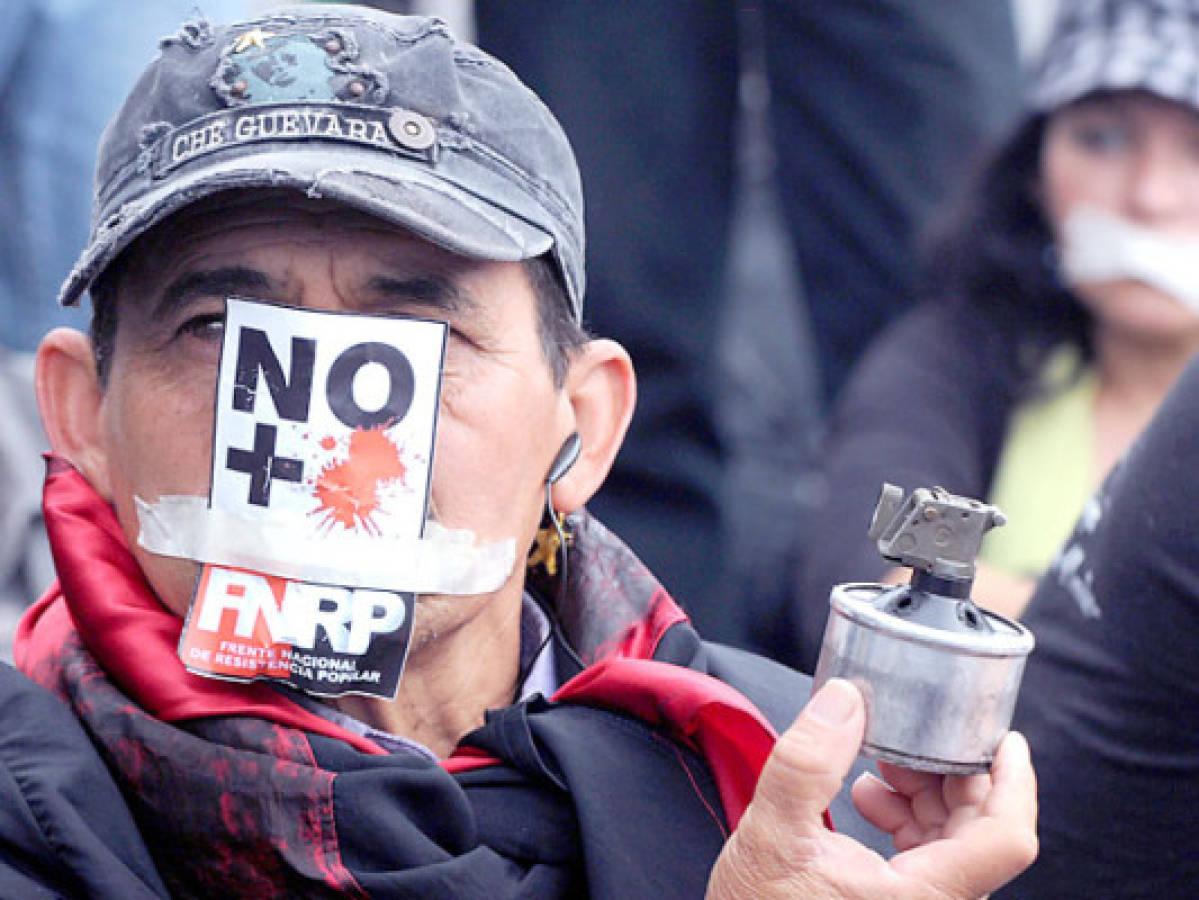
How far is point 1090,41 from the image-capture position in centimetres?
375

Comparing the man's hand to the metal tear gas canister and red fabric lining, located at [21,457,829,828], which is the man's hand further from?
red fabric lining, located at [21,457,829,828]

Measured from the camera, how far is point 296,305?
1.88 meters

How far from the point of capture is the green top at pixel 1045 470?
355cm

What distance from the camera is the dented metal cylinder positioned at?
5.19 ft

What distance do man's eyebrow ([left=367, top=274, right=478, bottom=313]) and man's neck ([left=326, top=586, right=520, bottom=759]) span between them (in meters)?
0.33

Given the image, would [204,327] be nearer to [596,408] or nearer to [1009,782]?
[596,408]

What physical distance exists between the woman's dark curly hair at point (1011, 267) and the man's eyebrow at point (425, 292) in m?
1.97

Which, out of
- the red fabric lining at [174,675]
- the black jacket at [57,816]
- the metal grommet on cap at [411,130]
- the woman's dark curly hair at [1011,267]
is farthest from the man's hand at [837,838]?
the woman's dark curly hair at [1011,267]

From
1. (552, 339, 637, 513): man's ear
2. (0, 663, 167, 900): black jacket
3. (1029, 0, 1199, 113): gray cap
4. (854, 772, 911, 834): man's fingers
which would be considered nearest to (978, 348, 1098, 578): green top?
(1029, 0, 1199, 113): gray cap

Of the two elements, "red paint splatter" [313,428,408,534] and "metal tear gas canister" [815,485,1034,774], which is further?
"red paint splatter" [313,428,408,534]

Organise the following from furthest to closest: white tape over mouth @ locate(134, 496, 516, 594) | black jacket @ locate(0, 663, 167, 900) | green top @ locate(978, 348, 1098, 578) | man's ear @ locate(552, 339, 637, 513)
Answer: green top @ locate(978, 348, 1098, 578) < man's ear @ locate(552, 339, 637, 513) < white tape over mouth @ locate(134, 496, 516, 594) < black jacket @ locate(0, 663, 167, 900)

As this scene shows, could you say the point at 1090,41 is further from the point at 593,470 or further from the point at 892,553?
the point at 892,553

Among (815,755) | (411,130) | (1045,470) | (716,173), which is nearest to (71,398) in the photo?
(411,130)

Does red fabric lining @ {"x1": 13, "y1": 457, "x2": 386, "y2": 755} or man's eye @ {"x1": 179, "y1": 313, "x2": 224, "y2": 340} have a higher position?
man's eye @ {"x1": 179, "y1": 313, "x2": 224, "y2": 340}
